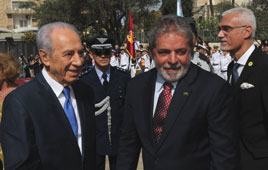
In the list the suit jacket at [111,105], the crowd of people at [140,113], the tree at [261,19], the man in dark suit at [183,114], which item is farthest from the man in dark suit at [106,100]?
the tree at [261,19]

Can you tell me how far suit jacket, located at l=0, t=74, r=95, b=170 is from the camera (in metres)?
2.26

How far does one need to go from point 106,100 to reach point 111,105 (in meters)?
0.09

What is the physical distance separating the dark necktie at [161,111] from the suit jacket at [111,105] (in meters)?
1.84

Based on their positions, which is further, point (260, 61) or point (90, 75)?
point (90, 75)

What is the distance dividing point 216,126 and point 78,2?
33.4 metres

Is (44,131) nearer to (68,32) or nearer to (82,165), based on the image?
(82,165)

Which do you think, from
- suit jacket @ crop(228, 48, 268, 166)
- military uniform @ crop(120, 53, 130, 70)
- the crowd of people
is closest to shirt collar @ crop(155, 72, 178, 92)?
the crowd of people

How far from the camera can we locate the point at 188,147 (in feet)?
7.91

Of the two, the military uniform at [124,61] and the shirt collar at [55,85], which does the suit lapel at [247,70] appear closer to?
the shirt collar at [55,85]

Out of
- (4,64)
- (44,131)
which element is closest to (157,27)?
(44,131)

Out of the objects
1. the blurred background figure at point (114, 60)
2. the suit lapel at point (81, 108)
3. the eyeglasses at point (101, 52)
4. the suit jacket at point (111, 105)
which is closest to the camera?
the suit lapel at point (81, 108)

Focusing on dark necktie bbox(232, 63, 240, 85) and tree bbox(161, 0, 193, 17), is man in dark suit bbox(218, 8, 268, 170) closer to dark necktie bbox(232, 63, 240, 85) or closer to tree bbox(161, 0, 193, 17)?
dark necktie bbox(232, 63, 240, 85)

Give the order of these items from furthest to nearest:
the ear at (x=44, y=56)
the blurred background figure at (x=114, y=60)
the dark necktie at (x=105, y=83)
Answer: the blurred background figure at (x=114, y=60) → the dark necktie at (x=105, y=83) → the ear at (x=44, y=56)

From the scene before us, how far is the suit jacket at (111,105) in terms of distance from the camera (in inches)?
169
